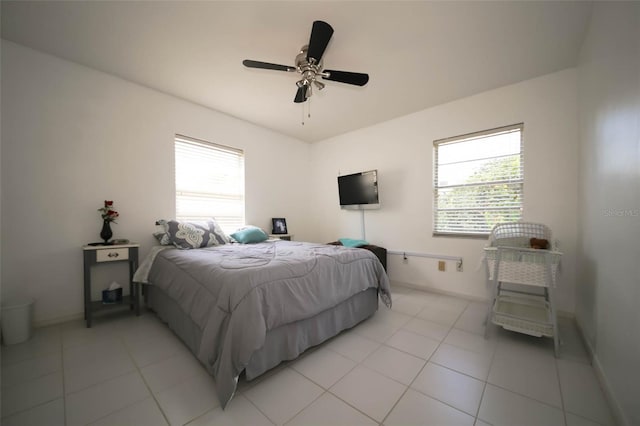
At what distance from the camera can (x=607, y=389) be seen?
1346 mm

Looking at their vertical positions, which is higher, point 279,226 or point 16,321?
point 279,226

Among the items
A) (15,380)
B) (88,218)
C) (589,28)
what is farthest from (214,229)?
(589,28)

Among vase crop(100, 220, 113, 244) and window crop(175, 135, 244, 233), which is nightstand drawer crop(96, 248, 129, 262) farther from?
window crop(175, 135, 244, 233)

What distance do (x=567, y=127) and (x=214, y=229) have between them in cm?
418

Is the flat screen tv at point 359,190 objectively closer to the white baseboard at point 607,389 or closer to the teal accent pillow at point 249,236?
the teal accent pillow at point 249,236

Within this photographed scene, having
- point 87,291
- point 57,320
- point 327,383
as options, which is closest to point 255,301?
point 327,383

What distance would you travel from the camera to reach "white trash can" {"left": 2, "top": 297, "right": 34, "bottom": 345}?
6.07ft

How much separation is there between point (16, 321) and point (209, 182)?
2.22 meters

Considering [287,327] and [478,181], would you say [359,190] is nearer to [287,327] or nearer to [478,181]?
[478,181]

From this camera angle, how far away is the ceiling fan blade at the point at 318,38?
160 centimetres

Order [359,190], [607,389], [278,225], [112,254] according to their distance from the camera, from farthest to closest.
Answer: [278,225], [359,190], [112,254], [607,389]

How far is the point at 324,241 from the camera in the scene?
15.3 ft

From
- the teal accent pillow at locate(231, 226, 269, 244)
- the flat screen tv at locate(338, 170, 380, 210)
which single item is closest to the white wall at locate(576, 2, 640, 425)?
the flat screen tv at locate(338, 170, 380, 210)

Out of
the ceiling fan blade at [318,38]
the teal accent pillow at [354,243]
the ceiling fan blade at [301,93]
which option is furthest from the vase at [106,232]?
the teal accent pillow at [354,243]
